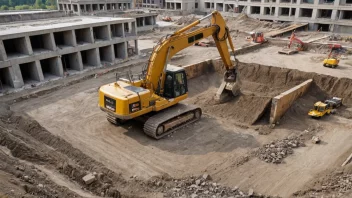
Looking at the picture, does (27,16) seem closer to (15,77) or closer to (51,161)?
(15,77)

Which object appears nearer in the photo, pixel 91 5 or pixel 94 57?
pixel 94 57

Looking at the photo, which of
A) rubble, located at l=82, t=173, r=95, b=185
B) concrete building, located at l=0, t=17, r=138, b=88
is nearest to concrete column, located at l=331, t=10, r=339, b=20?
→ concrete building, located at l=0, t=17, r=138, b=88

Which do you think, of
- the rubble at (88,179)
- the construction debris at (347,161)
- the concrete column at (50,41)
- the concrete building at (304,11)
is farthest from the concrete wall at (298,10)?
the rubble at (88,179)

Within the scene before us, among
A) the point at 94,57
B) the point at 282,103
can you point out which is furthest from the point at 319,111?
the point at 94,57

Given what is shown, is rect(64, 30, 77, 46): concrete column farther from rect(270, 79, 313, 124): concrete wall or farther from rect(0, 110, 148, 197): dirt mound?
rect(270, 79, 313, 124): concrete wall

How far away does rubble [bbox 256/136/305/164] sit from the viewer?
1041 cm

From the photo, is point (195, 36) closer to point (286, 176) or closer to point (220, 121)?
point (220, 121)

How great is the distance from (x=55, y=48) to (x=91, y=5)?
29966 millimetres

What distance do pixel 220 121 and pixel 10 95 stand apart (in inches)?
498

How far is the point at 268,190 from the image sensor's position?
29.0 ft

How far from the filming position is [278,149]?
10.9 m

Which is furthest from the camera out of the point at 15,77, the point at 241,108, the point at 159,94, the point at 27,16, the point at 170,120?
the point at 27,16

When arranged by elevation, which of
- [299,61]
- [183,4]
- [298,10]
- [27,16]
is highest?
[27,16]


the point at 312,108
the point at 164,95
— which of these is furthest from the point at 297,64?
the point at 164,95
